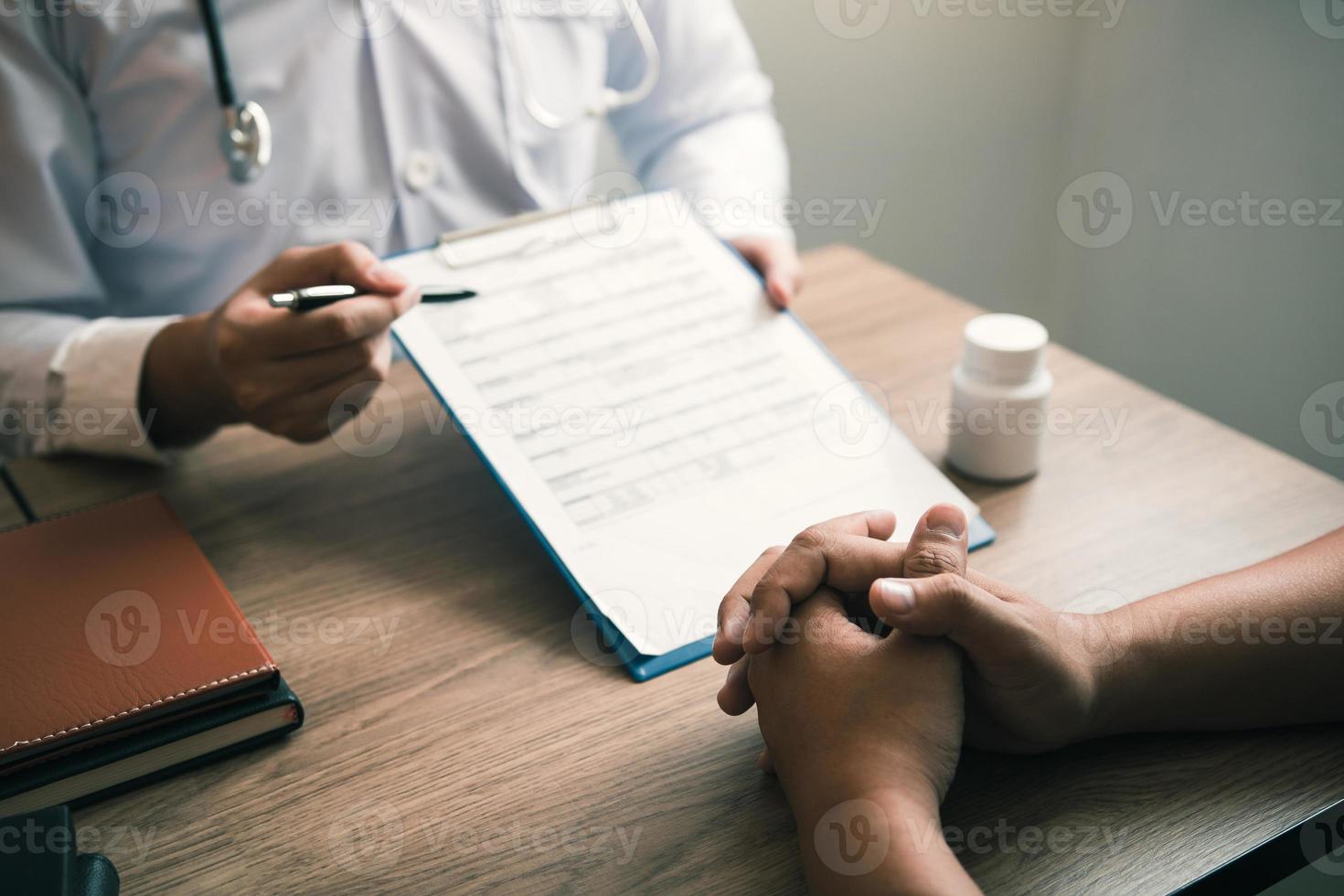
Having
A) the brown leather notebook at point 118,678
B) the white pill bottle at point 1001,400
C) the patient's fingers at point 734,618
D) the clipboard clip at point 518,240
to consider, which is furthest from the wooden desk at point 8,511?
the white pill bottle at point 1001,400

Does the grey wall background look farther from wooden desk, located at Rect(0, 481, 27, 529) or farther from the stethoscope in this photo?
wooden desk, located at Rect(0, 481, 27, 529)

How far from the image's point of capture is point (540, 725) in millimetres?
543

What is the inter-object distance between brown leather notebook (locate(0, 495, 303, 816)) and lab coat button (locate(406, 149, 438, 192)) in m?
0.49

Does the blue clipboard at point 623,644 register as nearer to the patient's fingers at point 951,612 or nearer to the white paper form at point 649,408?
the white paper form at point 649,408

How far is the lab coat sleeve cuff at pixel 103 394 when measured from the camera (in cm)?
77

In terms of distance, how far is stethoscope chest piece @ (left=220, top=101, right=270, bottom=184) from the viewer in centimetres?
84

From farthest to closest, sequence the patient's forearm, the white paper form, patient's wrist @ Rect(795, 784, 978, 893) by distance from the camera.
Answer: the white paper form → the patient's forearm → patient's wrist @ Rect(795, 784, 978, 893)

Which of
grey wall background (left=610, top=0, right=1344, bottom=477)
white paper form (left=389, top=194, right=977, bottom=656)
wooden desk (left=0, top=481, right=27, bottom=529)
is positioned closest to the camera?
white paper form (left=389, top=194, right=977, bottom=656)

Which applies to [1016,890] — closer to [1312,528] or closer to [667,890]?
[667,890]

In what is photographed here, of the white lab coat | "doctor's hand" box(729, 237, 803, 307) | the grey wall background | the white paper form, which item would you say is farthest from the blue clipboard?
the grey wall background

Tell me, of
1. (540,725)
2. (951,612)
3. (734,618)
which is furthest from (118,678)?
(951,612)

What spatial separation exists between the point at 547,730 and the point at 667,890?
0.13m

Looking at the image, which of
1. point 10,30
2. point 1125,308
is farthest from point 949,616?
point 1125,308

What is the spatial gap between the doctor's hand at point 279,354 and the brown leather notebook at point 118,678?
6.3 inches
